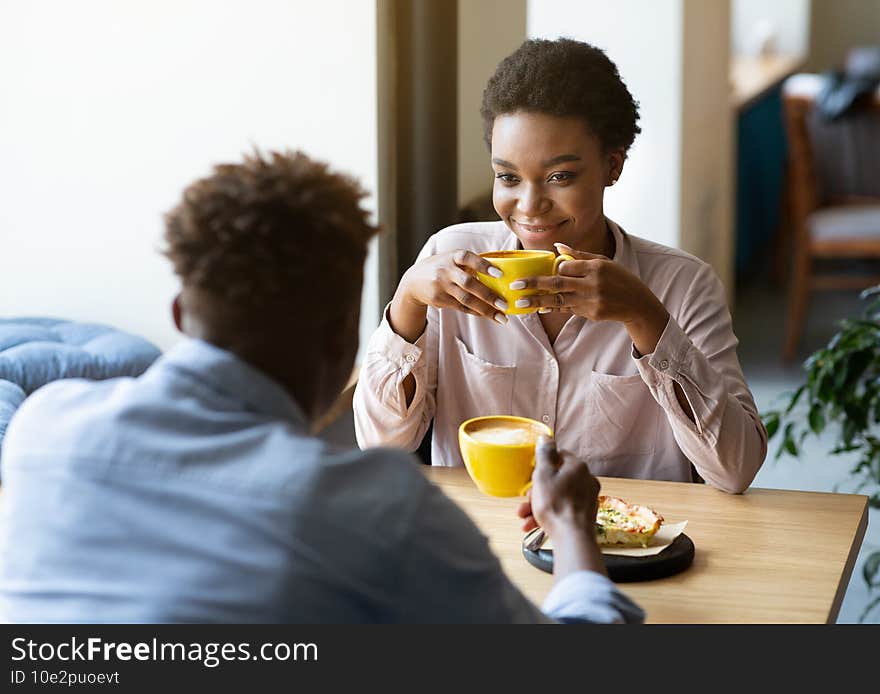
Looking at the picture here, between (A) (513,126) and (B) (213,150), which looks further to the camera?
(B) (213,150)

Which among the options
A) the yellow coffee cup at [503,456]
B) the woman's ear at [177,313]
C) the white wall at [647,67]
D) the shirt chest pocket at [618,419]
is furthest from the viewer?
the white wall at [647,67]

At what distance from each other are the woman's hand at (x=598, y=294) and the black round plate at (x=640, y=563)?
0.31 m

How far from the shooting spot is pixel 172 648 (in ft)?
3.03

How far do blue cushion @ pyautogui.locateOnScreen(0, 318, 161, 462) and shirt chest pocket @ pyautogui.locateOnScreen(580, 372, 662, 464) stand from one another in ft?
3.27

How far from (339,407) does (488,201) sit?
636mm

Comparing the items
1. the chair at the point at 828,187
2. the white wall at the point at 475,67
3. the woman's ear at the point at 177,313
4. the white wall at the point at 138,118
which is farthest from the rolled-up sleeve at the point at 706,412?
the chair at the point at 828,187

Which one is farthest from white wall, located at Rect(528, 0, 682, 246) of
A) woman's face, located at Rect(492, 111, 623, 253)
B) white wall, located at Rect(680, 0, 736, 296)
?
woman's face, located at Rect(492, 111, 623, 253)

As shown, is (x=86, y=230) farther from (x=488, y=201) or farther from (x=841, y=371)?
(x=841, y=371)

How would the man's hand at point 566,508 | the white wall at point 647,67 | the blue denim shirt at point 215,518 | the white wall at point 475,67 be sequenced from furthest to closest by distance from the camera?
the white wall at point 647,67
the white wall at point 475,67
the man's hand at point 566,508
the blue denim shirt at point 215,518

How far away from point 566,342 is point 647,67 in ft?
7.63

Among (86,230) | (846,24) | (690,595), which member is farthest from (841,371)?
(846,24)

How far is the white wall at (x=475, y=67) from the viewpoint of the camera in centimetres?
270

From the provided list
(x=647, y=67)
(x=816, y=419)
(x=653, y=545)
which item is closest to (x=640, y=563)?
(x=653, y=545)

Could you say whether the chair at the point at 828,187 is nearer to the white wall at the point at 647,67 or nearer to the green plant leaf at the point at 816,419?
the white wall at the point at 647,67
